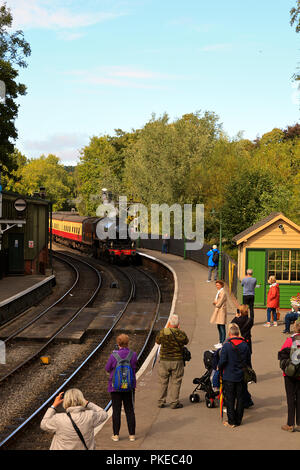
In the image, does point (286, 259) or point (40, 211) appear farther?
point (40, 211)

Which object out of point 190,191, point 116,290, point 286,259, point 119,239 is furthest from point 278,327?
point 190,191

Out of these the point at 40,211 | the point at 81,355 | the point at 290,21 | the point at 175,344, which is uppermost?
the point at 290,21

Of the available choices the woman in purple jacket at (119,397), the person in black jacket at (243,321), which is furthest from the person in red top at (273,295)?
the woman in purple jacket at (119,397)

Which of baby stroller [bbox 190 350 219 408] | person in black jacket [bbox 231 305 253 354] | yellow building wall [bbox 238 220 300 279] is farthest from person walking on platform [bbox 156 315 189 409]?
yellow building wall [bbox 238 220 300 279]

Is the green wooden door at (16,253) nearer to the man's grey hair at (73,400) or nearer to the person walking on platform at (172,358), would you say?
the person walking on platform at (172,358)

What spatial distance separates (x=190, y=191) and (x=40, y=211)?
56.6ft

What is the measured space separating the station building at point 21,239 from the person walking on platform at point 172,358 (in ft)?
61.4

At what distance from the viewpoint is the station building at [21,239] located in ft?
95.5

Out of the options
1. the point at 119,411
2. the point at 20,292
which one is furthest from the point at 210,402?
the point at 20,292

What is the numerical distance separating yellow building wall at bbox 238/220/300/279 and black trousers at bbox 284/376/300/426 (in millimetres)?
12142

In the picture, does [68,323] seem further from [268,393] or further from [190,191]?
[190,191]

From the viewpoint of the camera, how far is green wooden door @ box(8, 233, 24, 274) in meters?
30.7

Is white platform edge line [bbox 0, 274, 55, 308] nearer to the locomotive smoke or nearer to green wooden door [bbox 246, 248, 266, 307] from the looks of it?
green wooden door [bbox 246, 248, 266, 307]

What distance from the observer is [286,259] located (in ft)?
69.5
